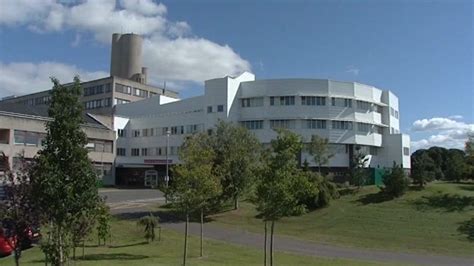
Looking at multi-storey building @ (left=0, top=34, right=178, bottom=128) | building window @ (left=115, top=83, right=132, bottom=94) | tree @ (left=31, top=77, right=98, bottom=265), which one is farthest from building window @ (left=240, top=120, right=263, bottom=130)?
tree @ (left=31, top=77, right=98, bottom=265)

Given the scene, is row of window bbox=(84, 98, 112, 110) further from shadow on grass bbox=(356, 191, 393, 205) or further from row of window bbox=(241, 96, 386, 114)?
shadow on grass bbox=(356, 191, 393, 205)

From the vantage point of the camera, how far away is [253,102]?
70562 mm

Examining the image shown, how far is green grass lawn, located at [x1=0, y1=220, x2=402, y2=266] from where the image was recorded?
778 inches

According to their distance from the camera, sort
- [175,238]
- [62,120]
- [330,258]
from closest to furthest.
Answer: [62,120] < [330,258] < [175,238]

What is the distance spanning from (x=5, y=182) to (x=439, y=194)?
117 ft

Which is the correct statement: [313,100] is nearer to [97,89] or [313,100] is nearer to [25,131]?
[25,131]

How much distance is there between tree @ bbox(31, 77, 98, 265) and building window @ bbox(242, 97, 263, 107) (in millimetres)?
58700

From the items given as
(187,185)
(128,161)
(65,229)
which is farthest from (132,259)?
(128,161)

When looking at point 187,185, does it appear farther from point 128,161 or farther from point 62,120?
point 128,161

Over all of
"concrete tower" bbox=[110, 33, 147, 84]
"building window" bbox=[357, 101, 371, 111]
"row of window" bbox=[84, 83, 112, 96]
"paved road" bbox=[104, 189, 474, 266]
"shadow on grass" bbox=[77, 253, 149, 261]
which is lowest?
"paved road" bbox=[104, 189, 474, 266]

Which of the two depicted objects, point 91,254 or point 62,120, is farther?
point 91,254

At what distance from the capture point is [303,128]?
221ft

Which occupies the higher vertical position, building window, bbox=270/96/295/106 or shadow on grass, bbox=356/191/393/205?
building window, bbox=270/96/295/106

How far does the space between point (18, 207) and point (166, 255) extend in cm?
1118
